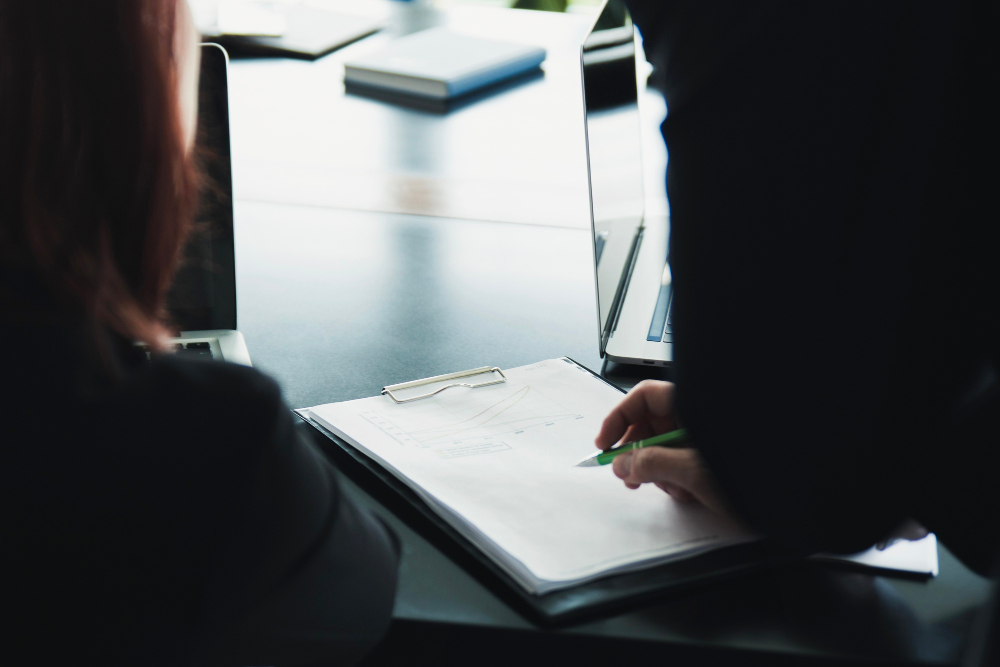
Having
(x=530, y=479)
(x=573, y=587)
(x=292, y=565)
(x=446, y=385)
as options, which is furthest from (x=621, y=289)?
(x=292, y=565)

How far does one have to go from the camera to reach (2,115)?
0.48 meters

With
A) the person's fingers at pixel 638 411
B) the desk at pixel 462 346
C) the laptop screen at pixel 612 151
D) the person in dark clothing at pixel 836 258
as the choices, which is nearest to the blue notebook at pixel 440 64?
the desk at pixel 462 346

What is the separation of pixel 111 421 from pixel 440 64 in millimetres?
1406

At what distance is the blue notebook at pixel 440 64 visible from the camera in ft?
5.58

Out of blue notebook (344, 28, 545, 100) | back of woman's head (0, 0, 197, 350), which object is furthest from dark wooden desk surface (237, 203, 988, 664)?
blue notebook (344, 28, 545, 100)

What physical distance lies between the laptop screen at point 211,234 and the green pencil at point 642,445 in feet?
1.40

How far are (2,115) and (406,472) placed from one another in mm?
348

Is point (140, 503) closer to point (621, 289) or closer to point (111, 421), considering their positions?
point (111, 421)

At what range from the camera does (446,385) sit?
840mm

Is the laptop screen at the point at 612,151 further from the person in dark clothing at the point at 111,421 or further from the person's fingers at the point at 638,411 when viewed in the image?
the person in dark clothing at the point at 111,421

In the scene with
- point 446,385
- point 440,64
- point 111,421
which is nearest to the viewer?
point 111,421

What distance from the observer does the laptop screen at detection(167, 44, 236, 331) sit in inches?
34.5

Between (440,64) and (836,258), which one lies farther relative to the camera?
(440,64)

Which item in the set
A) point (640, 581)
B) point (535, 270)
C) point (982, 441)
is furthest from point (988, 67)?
point (535, 270)
